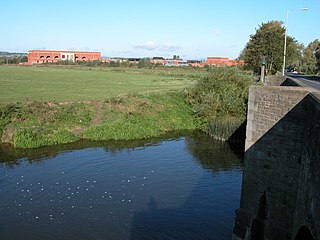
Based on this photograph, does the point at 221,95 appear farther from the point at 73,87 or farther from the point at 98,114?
the point at 73,87

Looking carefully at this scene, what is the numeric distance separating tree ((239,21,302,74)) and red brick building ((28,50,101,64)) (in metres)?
133

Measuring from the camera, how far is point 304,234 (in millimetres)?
9273

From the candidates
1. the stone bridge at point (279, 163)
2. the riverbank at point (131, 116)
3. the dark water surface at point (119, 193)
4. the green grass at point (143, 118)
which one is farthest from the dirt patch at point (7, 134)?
the stone bridge at point (279, 163)

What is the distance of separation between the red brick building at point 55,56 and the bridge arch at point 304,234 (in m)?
167

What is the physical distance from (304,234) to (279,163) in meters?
2.71

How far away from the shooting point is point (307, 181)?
30.1 ft

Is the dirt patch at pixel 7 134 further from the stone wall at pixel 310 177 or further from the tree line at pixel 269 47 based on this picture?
the tree line at pixel 269 47

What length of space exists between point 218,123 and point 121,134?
31.1ft

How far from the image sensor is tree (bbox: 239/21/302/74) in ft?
142

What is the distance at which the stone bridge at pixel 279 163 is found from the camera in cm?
957

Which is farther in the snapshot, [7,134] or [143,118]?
A: [143,118]

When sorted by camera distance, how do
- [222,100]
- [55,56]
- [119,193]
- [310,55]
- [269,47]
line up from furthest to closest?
[55,56], [310,55], [269,47], [222,100], [119,193]

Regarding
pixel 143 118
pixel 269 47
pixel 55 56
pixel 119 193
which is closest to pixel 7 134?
pixel 143 118

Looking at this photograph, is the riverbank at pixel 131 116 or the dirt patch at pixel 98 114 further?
the dirt patch at pixel 98 114
